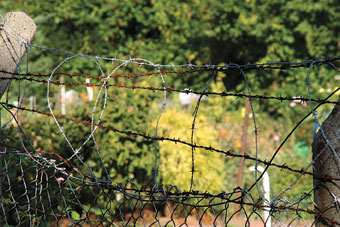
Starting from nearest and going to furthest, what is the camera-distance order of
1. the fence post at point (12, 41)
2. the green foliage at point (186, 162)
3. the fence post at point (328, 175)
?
the fence post at point (328, 175) < the fence post at point (12, 41) < the green foliage at point (186, 162)

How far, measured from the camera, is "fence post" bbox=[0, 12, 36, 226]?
2281mm

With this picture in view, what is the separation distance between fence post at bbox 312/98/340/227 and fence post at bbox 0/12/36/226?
148 centimetres

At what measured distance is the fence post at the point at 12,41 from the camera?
7.48 ft

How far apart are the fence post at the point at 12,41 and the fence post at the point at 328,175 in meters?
1.48

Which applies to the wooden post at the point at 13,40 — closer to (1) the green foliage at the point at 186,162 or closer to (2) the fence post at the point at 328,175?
(2) the fence post at the point at 328,175

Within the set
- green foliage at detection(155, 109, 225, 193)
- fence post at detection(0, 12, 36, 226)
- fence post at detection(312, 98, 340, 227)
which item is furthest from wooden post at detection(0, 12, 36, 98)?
green foliage at detection(155, 109, 225, 193)

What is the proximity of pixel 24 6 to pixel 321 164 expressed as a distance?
7.99 metres

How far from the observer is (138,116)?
4.41 metres

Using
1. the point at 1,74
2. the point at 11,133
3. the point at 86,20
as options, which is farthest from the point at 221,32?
the point at 1,74

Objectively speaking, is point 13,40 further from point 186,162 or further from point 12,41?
point 186,162

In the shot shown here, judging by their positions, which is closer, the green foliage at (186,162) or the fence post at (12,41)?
the fence post at (12,41)

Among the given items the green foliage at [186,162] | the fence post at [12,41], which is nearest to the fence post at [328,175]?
the fence post at [12,41]

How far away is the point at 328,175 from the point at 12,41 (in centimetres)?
161

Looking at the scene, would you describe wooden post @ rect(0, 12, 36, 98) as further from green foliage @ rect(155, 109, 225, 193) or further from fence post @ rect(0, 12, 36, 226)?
green foliage @ rect(155, 109, 225, 193)
